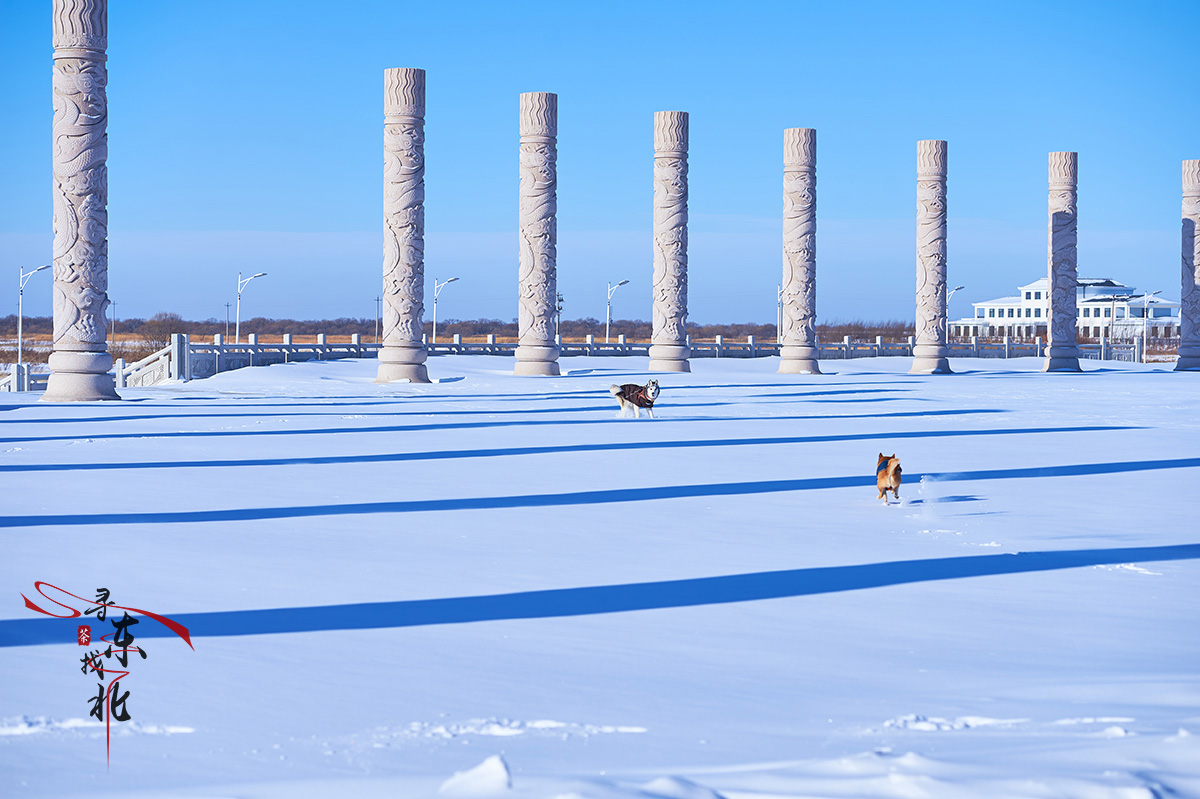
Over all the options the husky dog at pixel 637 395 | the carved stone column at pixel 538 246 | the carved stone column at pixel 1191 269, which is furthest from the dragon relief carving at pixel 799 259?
the husky dog at pixel 637 395

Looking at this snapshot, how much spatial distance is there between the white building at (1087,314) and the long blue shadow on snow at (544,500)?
93.6m

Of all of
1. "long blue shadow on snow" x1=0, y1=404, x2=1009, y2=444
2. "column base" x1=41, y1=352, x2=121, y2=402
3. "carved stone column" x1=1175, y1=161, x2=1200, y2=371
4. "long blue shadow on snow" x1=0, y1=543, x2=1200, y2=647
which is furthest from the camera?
"carved stone column" x1=1175, y1=161, x2=1200, y2=371

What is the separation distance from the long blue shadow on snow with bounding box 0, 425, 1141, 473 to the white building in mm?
88649

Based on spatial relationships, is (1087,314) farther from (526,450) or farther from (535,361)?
(526,450)

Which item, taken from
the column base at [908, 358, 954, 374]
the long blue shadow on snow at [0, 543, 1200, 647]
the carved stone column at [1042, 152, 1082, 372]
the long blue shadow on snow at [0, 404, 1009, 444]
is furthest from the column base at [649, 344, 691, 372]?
the long blue shadow on snow at [0, 543, 1200, 647]

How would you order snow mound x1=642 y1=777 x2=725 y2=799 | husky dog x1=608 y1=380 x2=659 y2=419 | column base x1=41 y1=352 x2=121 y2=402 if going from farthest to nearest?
1. column base x1=41 y1=352 x2=121 y2=402
2. husky dog x1=608 y1=380 x2=659 y2=419
3. snow mound x1=642 y1=777 x2=725 y2=799

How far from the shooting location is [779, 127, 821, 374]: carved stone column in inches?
1455

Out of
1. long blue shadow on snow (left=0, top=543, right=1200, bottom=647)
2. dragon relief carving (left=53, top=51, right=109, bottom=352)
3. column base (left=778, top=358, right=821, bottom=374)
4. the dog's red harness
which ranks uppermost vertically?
dragon relief carving (left=53, top=51, right=109, bottom=352)

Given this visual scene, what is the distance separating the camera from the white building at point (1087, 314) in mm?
109812

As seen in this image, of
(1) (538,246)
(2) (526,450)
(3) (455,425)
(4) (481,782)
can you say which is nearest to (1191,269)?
(1) (538,246)

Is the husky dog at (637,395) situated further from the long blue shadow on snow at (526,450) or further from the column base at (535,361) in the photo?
the column base at (535,361)

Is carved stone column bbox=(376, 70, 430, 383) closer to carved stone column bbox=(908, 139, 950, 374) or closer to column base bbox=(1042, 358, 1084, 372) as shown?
carved stone column bbox=(908, 139, 950, 374)

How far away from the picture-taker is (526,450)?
13.9m

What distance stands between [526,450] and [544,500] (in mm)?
4077
